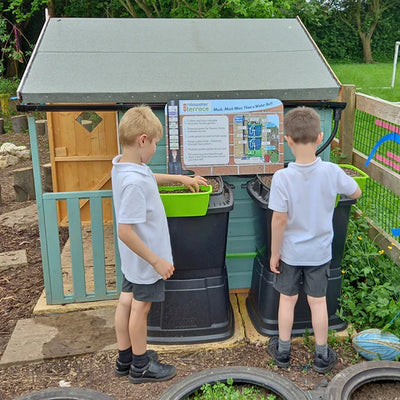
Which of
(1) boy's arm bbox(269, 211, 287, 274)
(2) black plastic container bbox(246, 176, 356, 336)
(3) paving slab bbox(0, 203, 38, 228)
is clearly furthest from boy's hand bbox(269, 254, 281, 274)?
(3) paving slab bbox(0, 203, 38, 228)

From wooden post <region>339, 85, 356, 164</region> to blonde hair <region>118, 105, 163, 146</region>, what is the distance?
7.98ft

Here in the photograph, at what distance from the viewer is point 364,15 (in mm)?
28688

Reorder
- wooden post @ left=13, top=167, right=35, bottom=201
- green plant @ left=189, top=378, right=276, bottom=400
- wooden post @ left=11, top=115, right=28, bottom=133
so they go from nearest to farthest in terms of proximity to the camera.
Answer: green plant @ left=189, top=378, right=276, bottom=400
wooden post @ left=13, top=167, right=35, bottom=201
wooden post @ left=11, top=115, right=28, bottom=133

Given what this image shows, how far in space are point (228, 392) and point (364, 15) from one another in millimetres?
29928

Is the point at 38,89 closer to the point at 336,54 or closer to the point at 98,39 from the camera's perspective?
the point at 98,39

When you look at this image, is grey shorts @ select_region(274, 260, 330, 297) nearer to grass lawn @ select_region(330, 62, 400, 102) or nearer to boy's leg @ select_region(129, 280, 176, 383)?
boy's leg @ select_region(129, 280, 176, 383)

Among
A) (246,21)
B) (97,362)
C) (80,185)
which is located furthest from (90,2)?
(97,362)

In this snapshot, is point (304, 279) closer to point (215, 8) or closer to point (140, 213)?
point (140, 213)

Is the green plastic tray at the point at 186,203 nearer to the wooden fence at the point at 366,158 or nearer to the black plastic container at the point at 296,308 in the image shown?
the black plastic container at the point at 296,308

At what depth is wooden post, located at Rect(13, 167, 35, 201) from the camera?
7.13 metres

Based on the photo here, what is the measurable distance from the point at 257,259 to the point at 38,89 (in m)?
1.93

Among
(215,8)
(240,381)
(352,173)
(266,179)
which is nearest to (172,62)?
(266,179)

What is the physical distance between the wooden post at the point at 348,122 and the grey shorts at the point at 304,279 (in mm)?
1937

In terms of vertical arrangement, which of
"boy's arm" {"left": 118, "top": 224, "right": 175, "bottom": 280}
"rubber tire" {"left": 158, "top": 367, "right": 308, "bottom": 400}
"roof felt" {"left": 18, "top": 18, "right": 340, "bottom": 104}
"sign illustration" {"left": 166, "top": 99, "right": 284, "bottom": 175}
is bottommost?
"rubber tire" {"left": 158, "top": 367, "right": 308, "bottom": 400}
